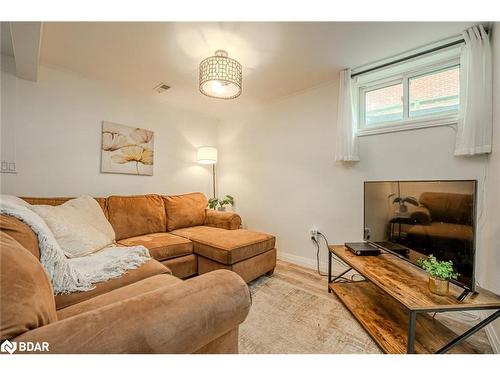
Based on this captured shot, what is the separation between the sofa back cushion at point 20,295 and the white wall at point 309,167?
7.96 feet

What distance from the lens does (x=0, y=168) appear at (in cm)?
192

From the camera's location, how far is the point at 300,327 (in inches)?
59.1

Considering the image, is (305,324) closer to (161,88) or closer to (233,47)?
(233,47)

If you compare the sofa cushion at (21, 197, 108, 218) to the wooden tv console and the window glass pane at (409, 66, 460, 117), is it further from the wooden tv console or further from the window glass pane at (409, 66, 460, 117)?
the window glass pane at (409, 66, 460, 117)

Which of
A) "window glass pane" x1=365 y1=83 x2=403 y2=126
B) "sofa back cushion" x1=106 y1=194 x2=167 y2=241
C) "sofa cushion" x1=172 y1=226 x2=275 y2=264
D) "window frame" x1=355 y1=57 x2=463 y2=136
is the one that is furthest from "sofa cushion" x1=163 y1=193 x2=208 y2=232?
"window glass pane" x1=365 y1=83 x2=403 y2=126

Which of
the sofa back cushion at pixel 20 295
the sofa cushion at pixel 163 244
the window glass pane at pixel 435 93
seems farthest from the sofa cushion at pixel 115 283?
the window glass pane at pixel 435 93

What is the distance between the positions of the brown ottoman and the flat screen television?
1.01 m

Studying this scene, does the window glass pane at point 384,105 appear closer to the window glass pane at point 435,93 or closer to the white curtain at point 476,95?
the window glass pane at point 435,93

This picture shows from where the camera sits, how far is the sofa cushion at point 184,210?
268 cm

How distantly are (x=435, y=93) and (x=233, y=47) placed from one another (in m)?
1.85

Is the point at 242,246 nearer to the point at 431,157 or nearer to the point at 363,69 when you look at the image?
the point at 431,157

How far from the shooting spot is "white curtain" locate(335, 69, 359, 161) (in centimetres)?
222
